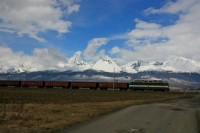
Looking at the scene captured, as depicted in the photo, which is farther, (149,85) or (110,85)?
(110,85)

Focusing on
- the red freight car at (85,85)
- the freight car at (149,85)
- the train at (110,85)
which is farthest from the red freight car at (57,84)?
the freight car at (149,85)

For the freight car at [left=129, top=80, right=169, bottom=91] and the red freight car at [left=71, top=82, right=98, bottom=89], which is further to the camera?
the red freight car at [left=71, top=82, right=98, bottom=89]

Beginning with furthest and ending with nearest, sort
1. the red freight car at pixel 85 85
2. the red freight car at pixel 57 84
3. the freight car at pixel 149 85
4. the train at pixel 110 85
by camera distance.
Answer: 1. the red freight car at pixel 57 84
2. the red freight car at pixel 85 85
3. the train at pixel 110 85
4. the freight car at pixel 149 85

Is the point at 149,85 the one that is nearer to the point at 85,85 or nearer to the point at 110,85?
the point at 110,85

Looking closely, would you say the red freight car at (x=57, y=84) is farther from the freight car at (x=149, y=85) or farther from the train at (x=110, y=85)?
the freight car at (x=149, y=85)

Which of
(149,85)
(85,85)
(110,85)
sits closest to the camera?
(149,85)

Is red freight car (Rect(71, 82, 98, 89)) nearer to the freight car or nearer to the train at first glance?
the train

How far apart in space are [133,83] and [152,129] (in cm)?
10671

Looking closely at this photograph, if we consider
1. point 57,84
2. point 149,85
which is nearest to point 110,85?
point 149,85

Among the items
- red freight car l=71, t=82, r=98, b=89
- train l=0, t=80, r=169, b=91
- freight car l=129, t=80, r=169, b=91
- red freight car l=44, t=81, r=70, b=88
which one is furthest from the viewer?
red freight car l=44, t=81, r=70, b=88

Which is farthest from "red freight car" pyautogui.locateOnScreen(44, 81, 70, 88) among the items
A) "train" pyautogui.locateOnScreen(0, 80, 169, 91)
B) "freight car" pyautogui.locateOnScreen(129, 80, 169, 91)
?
"freight car" pyautogui.locateOnScreen(129, 80, 169, 91)

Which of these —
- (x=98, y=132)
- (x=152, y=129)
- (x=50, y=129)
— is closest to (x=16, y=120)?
(x=50, y=129)

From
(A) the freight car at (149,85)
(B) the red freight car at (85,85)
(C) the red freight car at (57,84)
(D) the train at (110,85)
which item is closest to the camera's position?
(A) the freight car at (149,85)

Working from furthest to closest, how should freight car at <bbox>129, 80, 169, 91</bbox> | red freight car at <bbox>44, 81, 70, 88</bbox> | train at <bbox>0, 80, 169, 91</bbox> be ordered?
red freight car at <bbox>44, 81, 70, 88</bbox> < train at <bbox>0, 80, 169, 91</bbox> < freight car at <bbox>129, 80, 169, 91</bbox>
